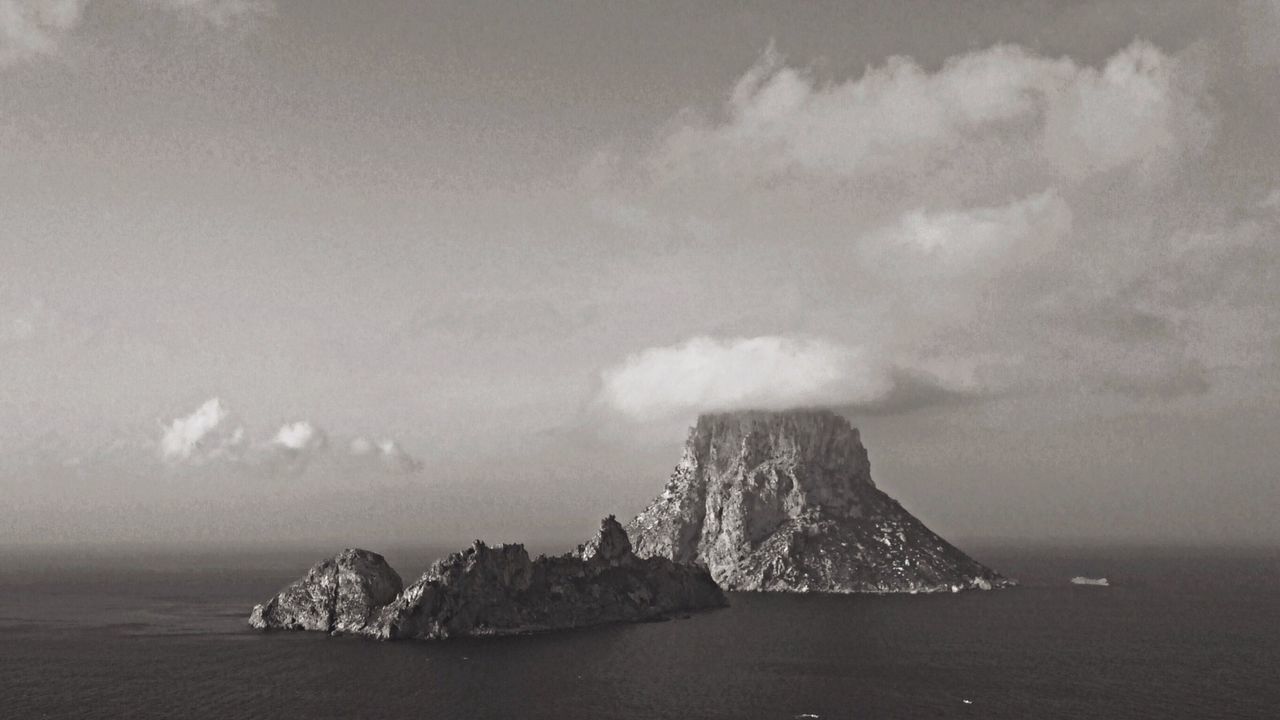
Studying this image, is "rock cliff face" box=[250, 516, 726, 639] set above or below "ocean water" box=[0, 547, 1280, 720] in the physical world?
above

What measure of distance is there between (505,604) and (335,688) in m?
63.3

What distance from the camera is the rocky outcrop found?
616 feet

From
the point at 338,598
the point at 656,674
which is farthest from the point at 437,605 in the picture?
the point at 656,674

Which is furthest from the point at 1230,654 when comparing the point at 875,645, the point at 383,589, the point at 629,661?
the point at 383,589

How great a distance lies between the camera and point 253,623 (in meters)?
196

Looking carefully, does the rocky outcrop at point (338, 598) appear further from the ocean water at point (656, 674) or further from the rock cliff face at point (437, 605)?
the ocean water at point (656, 674)

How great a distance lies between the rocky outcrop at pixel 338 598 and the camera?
18775 centimetres

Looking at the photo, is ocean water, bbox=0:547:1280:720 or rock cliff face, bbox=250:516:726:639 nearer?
ocean water, bbox=0:547:1280:720

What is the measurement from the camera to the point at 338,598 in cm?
19075

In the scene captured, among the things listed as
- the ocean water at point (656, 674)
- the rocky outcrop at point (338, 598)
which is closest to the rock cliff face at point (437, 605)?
the rocky outcrop at point (338, 598)

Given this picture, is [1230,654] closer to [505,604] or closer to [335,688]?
[505,604]

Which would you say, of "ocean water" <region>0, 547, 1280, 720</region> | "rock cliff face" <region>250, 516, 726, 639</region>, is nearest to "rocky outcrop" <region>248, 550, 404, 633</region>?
"rock cliff face" <region>250, 516, 726, 639</region>

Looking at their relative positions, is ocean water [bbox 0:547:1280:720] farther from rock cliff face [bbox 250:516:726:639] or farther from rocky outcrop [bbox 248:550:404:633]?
rock cliff face [bbox 250:516:726:639]

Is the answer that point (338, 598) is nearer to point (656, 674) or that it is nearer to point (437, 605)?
point (437, 605)
